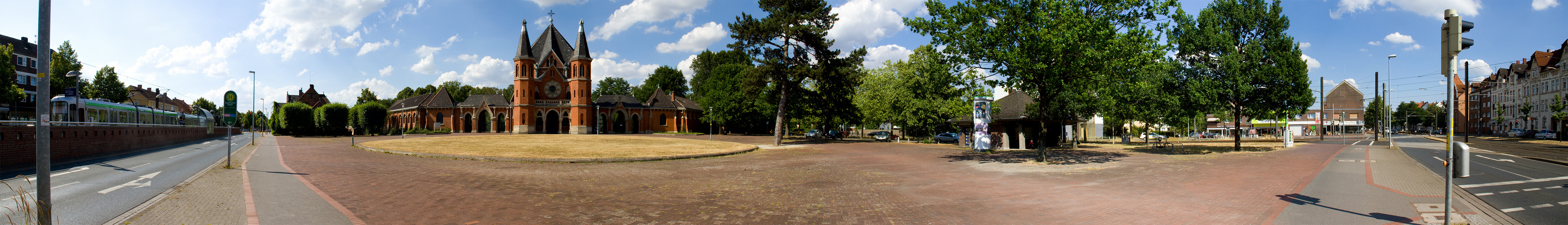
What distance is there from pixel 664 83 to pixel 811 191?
3119 inches

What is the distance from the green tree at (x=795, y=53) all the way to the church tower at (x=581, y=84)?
34272mm

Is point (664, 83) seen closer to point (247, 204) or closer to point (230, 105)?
point (230, 105)

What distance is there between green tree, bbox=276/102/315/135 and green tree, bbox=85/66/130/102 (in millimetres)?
23922

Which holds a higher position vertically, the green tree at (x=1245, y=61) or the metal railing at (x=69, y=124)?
the green tree at (x=1245, y=61)

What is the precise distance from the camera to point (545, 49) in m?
66.8

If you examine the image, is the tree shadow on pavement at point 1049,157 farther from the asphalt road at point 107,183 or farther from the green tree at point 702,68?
the green tree at point 702,68

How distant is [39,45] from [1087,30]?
18527mm

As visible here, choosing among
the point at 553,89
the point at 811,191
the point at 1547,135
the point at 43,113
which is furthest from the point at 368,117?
the point at 1547,135

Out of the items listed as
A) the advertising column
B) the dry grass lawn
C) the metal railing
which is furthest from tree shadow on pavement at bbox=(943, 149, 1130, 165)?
the metal railing

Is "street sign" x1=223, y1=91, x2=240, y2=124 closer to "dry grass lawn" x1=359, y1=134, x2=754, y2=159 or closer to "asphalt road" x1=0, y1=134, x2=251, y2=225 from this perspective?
"asphalt road" x1=0, y1=134, x2=251, y2=225

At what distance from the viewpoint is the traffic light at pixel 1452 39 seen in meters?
5.88

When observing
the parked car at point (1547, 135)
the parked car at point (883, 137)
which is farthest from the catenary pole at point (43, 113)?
the parked car at point (1547, 135)

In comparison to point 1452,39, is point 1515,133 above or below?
below

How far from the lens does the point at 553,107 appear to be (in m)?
65.2
